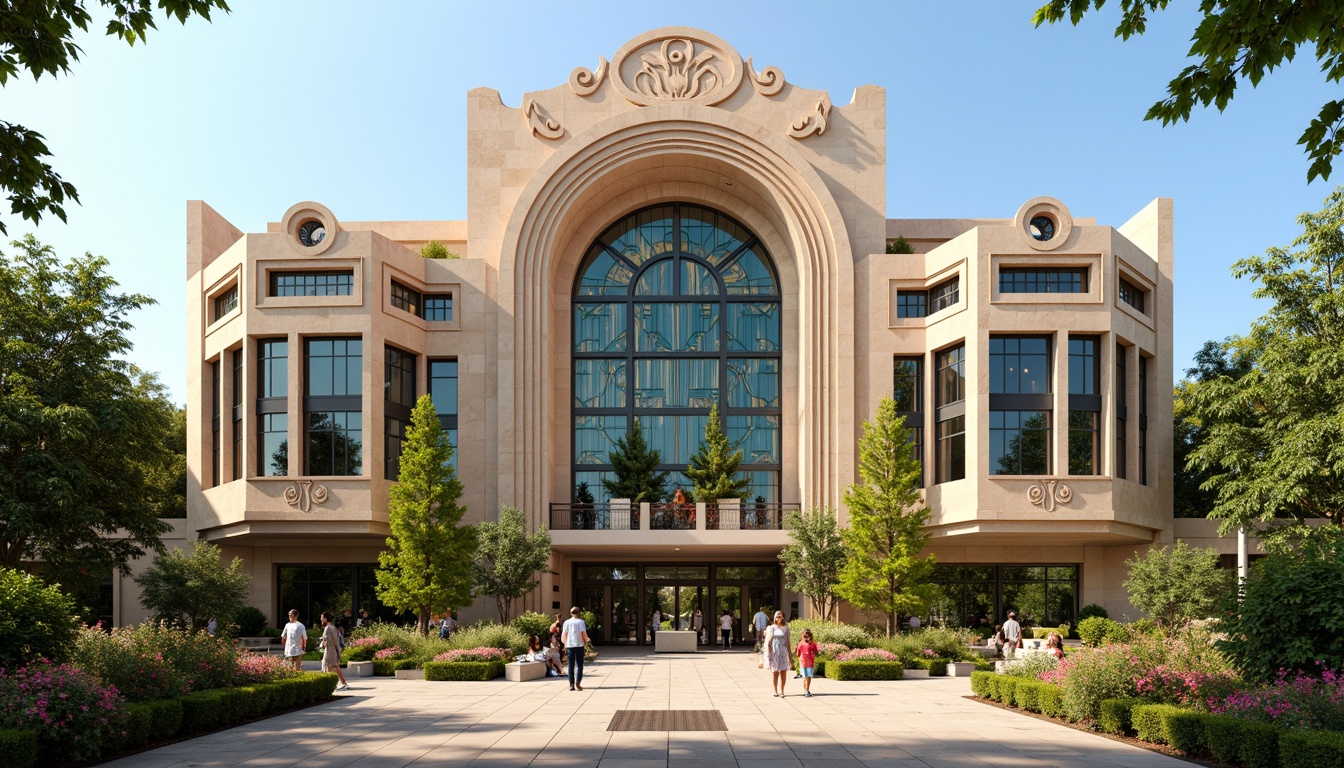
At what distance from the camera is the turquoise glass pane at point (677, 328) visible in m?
41.0

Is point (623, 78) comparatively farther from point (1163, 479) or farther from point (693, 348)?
point (1163, 479)

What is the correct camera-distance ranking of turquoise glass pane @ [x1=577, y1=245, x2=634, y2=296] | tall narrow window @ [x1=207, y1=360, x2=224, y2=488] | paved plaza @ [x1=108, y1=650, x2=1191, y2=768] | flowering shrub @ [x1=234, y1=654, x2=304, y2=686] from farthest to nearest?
turquoise glass pane @ [x1=577, y1=245, x2=634, y2=296], tall narrow window @ [x1=207, y1=360, x2=224, y2=488], flowering shrub @ [x1=234, y1=654, x2=304, y2=686], paved plaza @ [x1=108, y1=650, x2=1191, y2=768]

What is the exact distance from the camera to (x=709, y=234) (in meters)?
41.8

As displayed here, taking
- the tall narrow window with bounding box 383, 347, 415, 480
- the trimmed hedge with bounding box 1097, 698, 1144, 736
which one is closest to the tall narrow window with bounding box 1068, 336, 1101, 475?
the trimmed hedge with bounding box 1097, 698, 1144, 736

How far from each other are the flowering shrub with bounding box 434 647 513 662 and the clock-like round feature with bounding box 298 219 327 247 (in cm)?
1686

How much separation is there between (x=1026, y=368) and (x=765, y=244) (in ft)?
37.3

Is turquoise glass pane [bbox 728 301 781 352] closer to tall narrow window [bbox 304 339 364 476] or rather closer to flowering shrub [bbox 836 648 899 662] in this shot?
tall narrow window [bbox 304 339 364 476]

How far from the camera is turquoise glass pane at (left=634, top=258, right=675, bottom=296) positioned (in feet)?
136

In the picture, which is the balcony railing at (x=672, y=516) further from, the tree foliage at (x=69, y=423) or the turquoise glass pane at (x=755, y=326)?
the tree foliage at (x=69, y=423)

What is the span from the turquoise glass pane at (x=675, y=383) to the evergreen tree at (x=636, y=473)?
54.5 inches

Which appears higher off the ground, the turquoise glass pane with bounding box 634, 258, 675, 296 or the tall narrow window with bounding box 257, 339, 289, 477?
the turquoise glass pane with bounding box 634, 258, 675, 296

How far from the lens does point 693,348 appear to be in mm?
41031

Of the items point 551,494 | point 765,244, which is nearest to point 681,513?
point 551,494

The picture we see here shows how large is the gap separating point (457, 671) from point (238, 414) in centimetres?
1680
